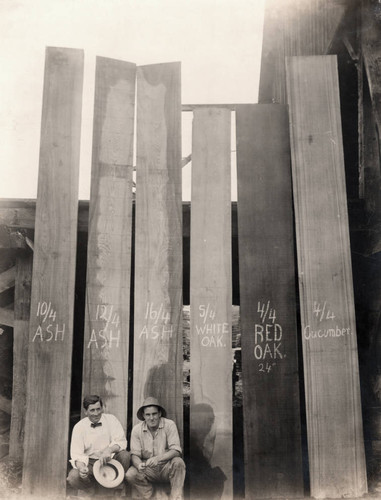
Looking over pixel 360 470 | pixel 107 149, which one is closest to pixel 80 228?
pixel 107 149

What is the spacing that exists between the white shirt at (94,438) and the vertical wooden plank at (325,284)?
1.45m

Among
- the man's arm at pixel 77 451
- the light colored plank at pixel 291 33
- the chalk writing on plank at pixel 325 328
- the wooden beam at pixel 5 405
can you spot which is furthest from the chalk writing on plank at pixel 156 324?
the light colored plank at pixel 291 33

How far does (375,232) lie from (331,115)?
105 centimetres

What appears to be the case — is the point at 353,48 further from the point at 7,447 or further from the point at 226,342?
the point at 7,447

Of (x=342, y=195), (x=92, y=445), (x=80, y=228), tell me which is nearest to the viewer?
(x=92, y=445)

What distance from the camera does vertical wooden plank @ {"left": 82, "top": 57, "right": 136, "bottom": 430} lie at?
350 cm

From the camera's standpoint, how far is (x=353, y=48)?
4.32m

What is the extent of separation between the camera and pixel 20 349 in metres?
4.08

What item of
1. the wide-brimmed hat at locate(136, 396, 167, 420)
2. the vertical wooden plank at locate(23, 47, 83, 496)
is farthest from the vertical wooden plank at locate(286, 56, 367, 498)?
the vertical wooden plank at locate(23, 47, 83, 496)

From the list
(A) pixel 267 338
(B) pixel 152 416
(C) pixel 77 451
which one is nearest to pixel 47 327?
(C) pixel 77 451

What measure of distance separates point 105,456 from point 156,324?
103cm

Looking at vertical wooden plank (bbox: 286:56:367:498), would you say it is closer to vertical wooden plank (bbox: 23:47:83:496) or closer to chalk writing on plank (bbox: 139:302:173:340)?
chalk writing on plank (bbox: 139:302:173:340)

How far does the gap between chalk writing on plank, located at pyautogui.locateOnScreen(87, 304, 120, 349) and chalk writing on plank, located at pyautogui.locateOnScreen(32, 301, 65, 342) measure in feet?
0.82

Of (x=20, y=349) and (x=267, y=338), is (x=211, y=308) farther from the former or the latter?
(x=20, y=349)
